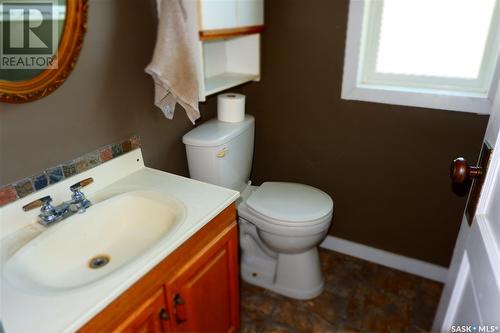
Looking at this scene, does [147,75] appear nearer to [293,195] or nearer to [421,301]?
[293,195]

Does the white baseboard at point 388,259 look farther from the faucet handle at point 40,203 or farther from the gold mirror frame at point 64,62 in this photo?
the gold mirror frame at point 64,62

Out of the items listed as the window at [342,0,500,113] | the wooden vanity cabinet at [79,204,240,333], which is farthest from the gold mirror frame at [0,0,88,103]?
the window at [342,0,500,113]

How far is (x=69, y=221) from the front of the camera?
1146mm

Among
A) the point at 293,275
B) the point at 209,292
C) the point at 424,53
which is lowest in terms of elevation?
the point at 293,275

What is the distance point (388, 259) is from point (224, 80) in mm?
1388

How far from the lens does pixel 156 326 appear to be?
1087mm

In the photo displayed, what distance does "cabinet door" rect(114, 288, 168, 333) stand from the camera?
3.19ft

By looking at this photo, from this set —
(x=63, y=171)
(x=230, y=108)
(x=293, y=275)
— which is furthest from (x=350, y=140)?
(x=63, y=171)

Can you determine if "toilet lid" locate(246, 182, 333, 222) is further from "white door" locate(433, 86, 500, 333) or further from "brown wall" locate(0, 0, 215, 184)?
Result: "white door" locate(433, 86, 500, 333)

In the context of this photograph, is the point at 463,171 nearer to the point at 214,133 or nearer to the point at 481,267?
the point at 481,267

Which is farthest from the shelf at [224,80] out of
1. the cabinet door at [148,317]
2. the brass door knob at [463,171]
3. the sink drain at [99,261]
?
the brass door knob at [463,171]

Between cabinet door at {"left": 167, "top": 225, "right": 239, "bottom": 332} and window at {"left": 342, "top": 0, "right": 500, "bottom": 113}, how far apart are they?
104 cm

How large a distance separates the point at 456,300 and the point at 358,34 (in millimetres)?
1212

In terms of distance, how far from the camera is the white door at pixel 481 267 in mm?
779
